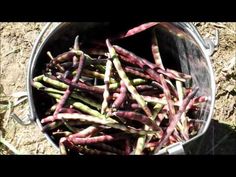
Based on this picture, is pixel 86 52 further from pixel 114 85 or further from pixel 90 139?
pixel 90 139

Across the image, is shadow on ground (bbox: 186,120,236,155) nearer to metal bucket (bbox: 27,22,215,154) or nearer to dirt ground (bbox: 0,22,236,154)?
dirt ground (bbox: 0,22,236,154)

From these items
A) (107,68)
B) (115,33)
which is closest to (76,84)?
(107,68)

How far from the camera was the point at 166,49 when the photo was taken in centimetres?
223

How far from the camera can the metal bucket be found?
6.37 ft

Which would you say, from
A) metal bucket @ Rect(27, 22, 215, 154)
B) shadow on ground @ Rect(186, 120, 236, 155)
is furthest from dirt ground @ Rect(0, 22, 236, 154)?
metal bucket @ Rect(27, 22, 215, 154)

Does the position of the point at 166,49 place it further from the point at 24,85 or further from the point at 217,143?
the point at 24,85

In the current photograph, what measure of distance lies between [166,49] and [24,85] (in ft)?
2.81

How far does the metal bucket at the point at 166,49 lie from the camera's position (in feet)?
6.37

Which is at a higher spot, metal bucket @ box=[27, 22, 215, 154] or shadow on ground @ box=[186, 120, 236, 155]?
metal bucket @ box=[27, 22, 215, 154]

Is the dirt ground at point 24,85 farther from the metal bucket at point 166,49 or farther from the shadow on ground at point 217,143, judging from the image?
the metal bucket at point 166,49

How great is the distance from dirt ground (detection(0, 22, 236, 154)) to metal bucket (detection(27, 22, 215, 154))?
1.57 ft

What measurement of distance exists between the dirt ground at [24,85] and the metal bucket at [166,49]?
1.57 feet

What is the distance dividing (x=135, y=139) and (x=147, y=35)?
457 mm

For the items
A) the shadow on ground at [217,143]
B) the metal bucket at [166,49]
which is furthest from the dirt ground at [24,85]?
the metal bucket at [166,49]
